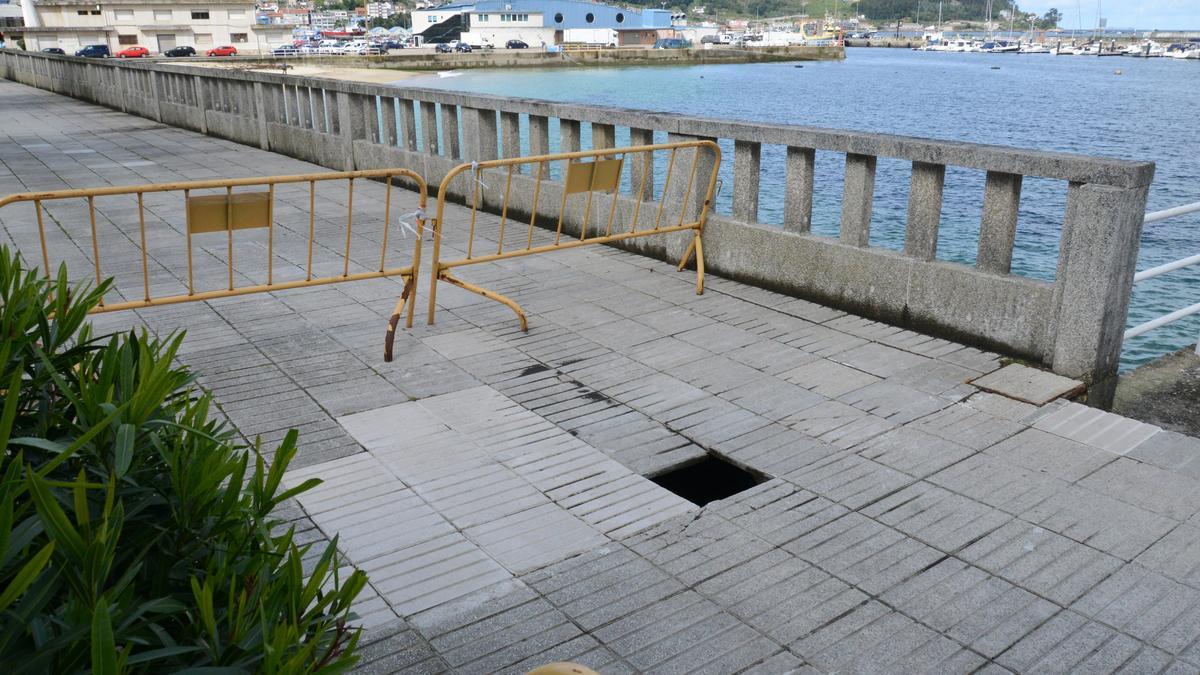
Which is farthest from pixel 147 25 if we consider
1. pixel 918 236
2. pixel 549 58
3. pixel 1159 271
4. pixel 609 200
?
pixel 1159 271

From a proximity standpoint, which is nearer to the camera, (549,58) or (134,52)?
(134,52)

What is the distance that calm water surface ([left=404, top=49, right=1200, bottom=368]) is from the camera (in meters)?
23.1

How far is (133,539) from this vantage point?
1.82 meters

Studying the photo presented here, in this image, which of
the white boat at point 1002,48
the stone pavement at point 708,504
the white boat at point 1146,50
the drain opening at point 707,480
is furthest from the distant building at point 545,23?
the drain opening at point 707,480

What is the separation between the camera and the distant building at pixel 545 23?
129 m

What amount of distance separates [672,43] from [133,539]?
152081 mm

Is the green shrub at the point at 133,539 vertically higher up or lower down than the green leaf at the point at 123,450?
lower down

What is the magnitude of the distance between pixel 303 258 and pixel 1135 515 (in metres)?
7.56

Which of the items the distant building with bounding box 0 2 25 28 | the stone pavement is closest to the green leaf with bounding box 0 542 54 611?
the stone pavement

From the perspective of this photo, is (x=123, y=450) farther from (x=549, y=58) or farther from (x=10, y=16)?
(x=10, y=16)

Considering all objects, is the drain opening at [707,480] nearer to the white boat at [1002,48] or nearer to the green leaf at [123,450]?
the green leaf at [123,450]

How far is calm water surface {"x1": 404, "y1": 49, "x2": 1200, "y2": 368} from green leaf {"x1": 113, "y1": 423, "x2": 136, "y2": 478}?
30.1 feet

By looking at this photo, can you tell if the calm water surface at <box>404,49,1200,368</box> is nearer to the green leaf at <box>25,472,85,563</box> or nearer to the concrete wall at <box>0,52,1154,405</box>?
the concrete wall at <box>0,52,1154,405</box>

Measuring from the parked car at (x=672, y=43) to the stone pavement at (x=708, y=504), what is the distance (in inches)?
5396
